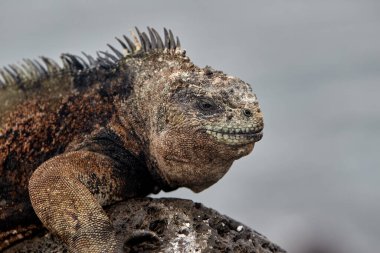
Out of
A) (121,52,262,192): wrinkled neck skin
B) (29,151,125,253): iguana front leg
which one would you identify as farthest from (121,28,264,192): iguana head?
(29,151,125,253): iguana front leg

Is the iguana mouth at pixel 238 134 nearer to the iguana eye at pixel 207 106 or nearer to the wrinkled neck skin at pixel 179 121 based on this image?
the wrinkled neck skin at pixel 179 121

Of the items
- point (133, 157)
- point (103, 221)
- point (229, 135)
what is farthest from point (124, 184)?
point (229, 135)

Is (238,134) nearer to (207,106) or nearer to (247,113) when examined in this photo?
(247,113)

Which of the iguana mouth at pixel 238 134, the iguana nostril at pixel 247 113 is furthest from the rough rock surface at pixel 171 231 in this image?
the iguana nostril at pixel 247 113

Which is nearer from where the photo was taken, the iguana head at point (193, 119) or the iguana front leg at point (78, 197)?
the iguana front leg at point (78, 197)

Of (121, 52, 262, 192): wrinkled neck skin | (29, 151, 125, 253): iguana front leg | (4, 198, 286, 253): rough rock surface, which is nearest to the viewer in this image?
(29, 151, 125, 253): iguana front leg

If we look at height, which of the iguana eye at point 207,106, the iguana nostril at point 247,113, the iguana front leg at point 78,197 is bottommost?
the iguana front leg at point 78,197

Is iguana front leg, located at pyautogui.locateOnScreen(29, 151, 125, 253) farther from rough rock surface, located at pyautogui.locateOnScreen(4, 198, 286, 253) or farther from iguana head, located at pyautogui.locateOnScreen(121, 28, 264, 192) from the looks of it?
iguana head, located at pyautogui.locateOnScreen(121, 28, 264, 192)

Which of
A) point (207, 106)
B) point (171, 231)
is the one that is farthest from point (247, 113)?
point (171, 231)
